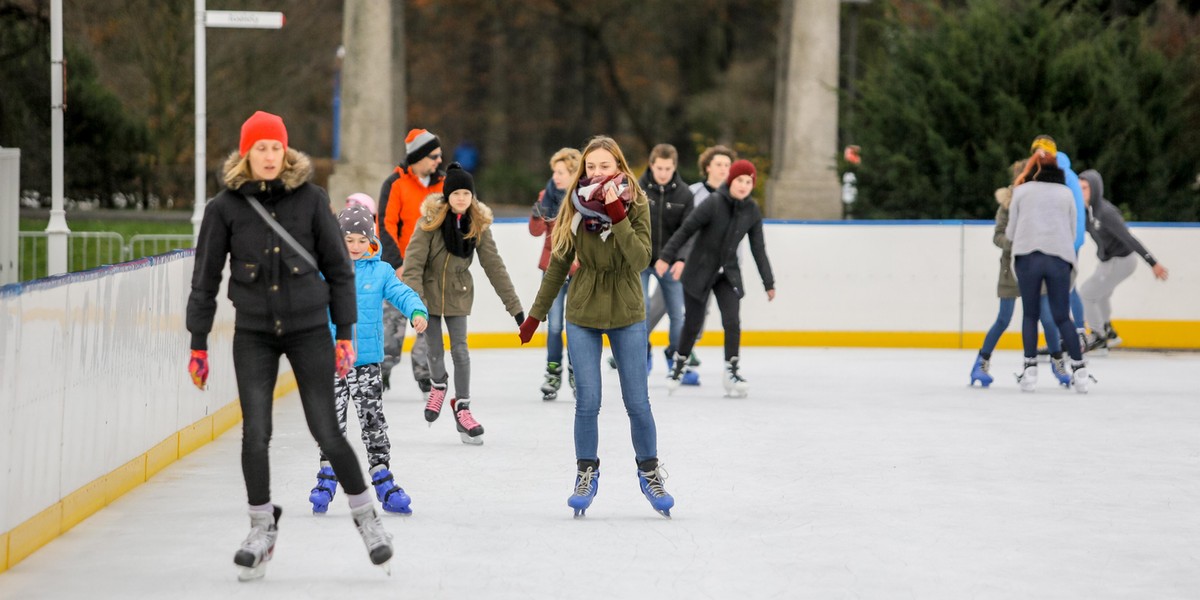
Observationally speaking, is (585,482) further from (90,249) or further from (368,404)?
(90,249)

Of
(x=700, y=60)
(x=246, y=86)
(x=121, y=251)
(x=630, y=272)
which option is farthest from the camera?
(x=700, y=60)

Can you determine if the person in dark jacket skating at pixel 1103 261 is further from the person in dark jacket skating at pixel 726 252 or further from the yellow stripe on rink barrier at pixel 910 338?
the person in dark jacket skating at pixel 726 252

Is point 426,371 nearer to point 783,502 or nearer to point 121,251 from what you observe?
point 783,502

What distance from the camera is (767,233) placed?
18281mm

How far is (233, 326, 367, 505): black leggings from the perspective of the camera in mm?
6309

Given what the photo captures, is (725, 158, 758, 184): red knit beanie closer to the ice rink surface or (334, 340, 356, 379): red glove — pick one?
the ice rink surface

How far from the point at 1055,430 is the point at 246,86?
29.8 m

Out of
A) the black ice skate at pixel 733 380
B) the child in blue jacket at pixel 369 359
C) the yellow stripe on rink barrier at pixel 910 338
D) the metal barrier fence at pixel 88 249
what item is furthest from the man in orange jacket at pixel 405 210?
the metal barrier fence at pixel 88 249

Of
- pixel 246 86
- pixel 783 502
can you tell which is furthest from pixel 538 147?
pixel 783 502

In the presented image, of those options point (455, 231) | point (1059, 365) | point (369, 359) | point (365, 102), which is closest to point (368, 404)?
point (369, 359)

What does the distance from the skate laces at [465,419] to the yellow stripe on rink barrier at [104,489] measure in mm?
1386

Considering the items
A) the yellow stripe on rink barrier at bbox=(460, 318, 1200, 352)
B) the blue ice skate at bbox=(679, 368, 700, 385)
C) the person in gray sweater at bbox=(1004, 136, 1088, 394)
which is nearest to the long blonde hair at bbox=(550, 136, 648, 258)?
the person in gray sweater at bbox=(1004, 136, 1088, 394)

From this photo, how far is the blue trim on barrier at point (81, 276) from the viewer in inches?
258

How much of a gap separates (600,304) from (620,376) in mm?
323
